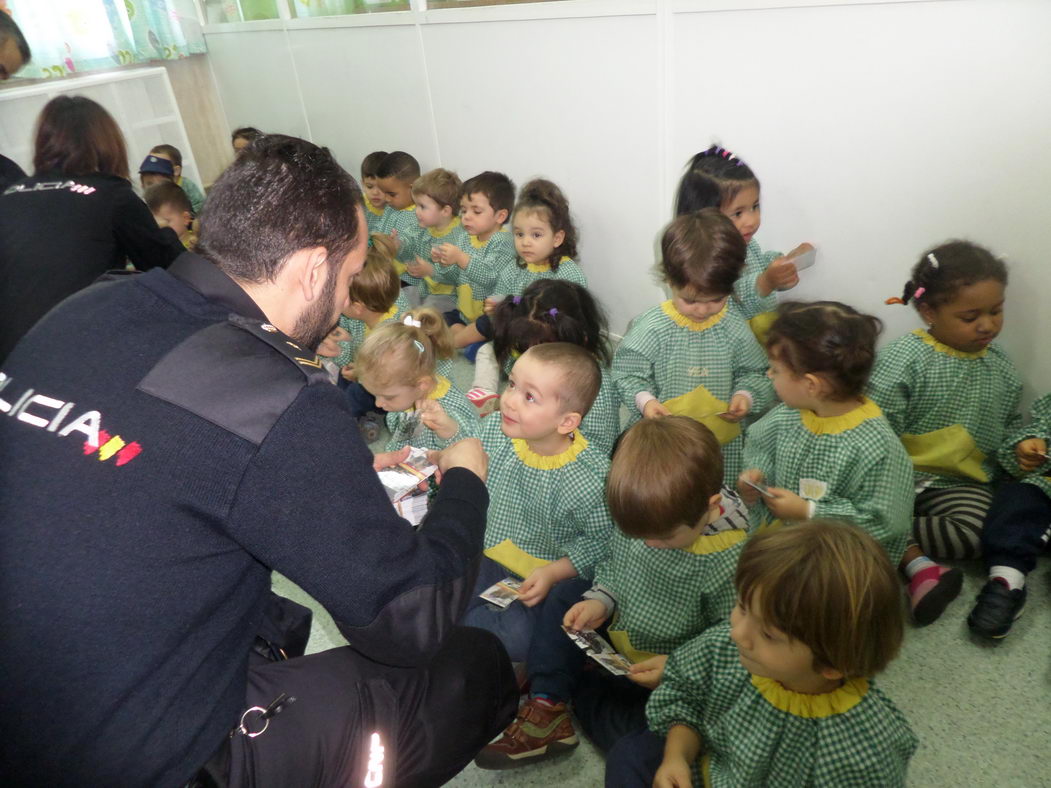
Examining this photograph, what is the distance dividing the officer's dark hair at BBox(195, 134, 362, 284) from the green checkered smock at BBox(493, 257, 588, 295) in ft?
5.59

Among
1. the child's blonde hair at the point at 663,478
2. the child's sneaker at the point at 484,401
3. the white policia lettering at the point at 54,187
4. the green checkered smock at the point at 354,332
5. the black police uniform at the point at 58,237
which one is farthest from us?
the green checkered smock at the point at 354,332

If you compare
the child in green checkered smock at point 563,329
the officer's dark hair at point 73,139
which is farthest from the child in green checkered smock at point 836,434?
the officer's dark hair at point 73,139

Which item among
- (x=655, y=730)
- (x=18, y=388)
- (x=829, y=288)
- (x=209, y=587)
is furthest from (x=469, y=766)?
(x=829, y=288)

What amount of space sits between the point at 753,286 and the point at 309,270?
5.62 ft

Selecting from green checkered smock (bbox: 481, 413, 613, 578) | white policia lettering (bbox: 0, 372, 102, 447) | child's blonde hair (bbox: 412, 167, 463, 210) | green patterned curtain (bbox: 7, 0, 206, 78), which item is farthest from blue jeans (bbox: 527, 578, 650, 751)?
green patterned curtain (bbox: 7, 0, 206, 78)

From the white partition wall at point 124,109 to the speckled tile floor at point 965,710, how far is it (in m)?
5.08

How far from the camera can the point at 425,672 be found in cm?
133

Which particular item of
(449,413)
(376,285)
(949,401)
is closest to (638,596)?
(449,413)

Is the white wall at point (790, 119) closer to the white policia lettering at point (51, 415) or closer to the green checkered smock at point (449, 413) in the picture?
the green checkered smock at point (449, 413)

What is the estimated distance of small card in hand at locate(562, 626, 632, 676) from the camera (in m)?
1.38

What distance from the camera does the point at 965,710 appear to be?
60.9 inches

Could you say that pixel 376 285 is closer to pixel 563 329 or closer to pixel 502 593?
pixel 563 329

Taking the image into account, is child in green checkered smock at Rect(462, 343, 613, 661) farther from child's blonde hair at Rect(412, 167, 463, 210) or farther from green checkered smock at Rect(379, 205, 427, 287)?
green checkered smock at Rect(379, 205, 427, 287)

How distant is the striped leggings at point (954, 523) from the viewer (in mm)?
1861
